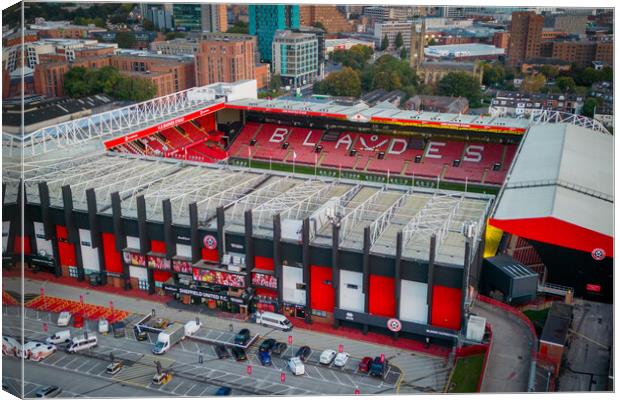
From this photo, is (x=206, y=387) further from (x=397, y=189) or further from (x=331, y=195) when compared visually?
(x=397, y=189)

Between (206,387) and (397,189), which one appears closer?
(206,387)

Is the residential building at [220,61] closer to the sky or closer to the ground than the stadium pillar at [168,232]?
closer to the sky

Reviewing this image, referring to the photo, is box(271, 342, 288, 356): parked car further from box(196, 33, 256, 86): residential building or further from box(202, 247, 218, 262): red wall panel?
box(196, 33, 256, 86): residential building

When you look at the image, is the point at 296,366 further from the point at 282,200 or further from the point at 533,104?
the point at 533,104

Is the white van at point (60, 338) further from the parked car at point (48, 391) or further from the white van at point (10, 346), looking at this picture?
the white van at point (10, 346)

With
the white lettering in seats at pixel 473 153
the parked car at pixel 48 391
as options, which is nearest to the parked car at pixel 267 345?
the parked car at pixel 48 391

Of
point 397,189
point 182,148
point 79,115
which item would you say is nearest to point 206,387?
point 397,189

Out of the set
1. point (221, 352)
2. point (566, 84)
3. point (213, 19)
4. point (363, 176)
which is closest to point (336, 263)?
point (221, 352)
